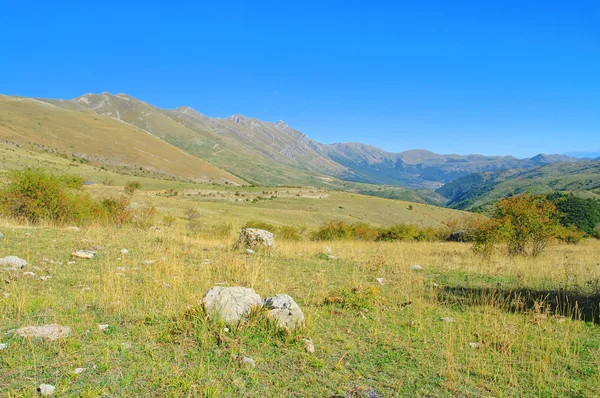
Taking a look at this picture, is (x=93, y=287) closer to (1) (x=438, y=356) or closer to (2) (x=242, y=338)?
(2) (x=242, y=338)

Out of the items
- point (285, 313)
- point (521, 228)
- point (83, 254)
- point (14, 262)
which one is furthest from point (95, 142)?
point (285, 313)

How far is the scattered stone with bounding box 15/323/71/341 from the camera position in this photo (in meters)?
4.60

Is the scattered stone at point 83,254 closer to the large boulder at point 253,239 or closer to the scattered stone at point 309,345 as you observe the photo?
the large boulder at point 253,239

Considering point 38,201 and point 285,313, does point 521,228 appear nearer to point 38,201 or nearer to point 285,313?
point 285,313

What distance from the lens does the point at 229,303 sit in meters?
5.55

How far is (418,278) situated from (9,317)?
30.5 ft

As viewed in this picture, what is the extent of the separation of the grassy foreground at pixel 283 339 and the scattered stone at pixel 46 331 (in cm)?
11

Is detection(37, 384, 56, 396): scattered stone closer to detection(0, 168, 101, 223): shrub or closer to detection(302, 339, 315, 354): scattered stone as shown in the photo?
detection(302, 339, 315, 354): scattered stone

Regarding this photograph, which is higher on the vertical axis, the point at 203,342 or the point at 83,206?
the point at 83,206

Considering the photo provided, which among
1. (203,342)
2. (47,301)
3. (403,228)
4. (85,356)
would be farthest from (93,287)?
(403,228)

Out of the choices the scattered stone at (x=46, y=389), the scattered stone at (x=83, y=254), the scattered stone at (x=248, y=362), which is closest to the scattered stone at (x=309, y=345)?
the scattered stone at (x=248, y=362)

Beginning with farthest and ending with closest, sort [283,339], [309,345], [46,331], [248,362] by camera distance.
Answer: [283,339] → [309,345] → [46,331] → [248,362]

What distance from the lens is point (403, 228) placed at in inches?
1296

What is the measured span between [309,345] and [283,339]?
421 mm
